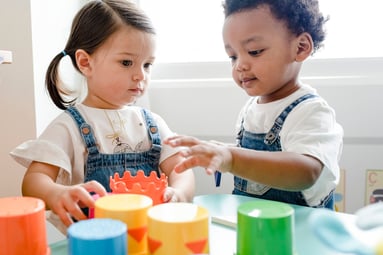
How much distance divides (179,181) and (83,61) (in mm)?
284

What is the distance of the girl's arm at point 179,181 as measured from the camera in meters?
0.60

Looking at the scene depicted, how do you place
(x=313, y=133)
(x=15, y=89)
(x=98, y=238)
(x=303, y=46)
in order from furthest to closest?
(x=15, y=89) < (x=303, y=46) < (x=313, y=133) < (x=98, y=238)

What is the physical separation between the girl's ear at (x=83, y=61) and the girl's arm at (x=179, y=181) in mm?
220

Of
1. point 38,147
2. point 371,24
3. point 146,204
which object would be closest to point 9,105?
point 38,147

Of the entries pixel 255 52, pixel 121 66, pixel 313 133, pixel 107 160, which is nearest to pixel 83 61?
pixel 121 66

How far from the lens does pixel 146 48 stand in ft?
2.49

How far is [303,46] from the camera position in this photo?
78 centimetres

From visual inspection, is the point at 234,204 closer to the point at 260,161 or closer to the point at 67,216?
the point at 260,161

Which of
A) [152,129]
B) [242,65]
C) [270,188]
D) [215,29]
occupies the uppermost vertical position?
[215,29]

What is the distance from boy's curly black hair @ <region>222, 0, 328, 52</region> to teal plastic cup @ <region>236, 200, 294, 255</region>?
1.53ft

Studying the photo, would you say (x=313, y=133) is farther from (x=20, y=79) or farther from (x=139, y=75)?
(x=20, y=79)

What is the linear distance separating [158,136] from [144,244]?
41cm

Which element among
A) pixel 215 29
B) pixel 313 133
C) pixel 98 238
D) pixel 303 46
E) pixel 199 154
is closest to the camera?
pixel 98 238

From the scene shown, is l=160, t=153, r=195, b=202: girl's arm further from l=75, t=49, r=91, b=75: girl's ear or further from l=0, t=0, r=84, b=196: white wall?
l=0, t=0, r=84, b=196: white wall
